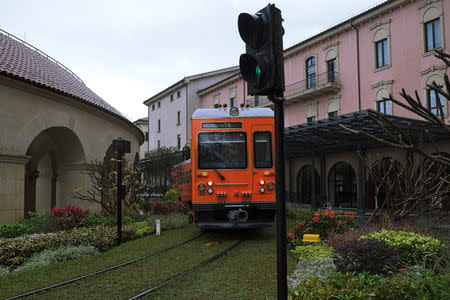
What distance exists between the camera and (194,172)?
10.8 meters

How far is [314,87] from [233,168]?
17.5 meters

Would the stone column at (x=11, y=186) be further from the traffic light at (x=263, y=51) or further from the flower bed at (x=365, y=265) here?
the traffic light at (x=263, y=51)

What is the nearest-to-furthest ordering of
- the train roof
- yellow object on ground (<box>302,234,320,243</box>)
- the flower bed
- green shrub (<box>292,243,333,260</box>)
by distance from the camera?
1. the flower bed
2. green shrub (<box>292,243,333,260</box>)
3. yellow object on ground (<box>302,234,320,243</box>)
4. the train roof

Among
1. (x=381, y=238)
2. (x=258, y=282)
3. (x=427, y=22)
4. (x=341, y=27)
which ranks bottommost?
(x=258, y=282)

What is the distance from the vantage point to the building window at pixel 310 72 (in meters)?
27.5

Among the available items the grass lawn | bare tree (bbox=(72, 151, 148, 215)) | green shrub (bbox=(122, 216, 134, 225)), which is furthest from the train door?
bare tree (bbox=(72, 151, 148, 215))

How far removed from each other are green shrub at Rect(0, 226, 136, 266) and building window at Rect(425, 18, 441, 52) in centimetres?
1799

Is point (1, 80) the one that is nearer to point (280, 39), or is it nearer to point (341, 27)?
point (280, 39)

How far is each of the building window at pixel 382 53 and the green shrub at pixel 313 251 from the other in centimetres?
1759

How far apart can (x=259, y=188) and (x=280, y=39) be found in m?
A: 7.72

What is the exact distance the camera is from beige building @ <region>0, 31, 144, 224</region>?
1166 cm

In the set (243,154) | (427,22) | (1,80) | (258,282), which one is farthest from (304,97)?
(258,282)

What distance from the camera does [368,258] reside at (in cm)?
574

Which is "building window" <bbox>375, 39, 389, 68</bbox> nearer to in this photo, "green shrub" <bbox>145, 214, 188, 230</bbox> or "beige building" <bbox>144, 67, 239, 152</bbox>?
"green shrub" <bbox>145, 214, 188, 230</bbox>
